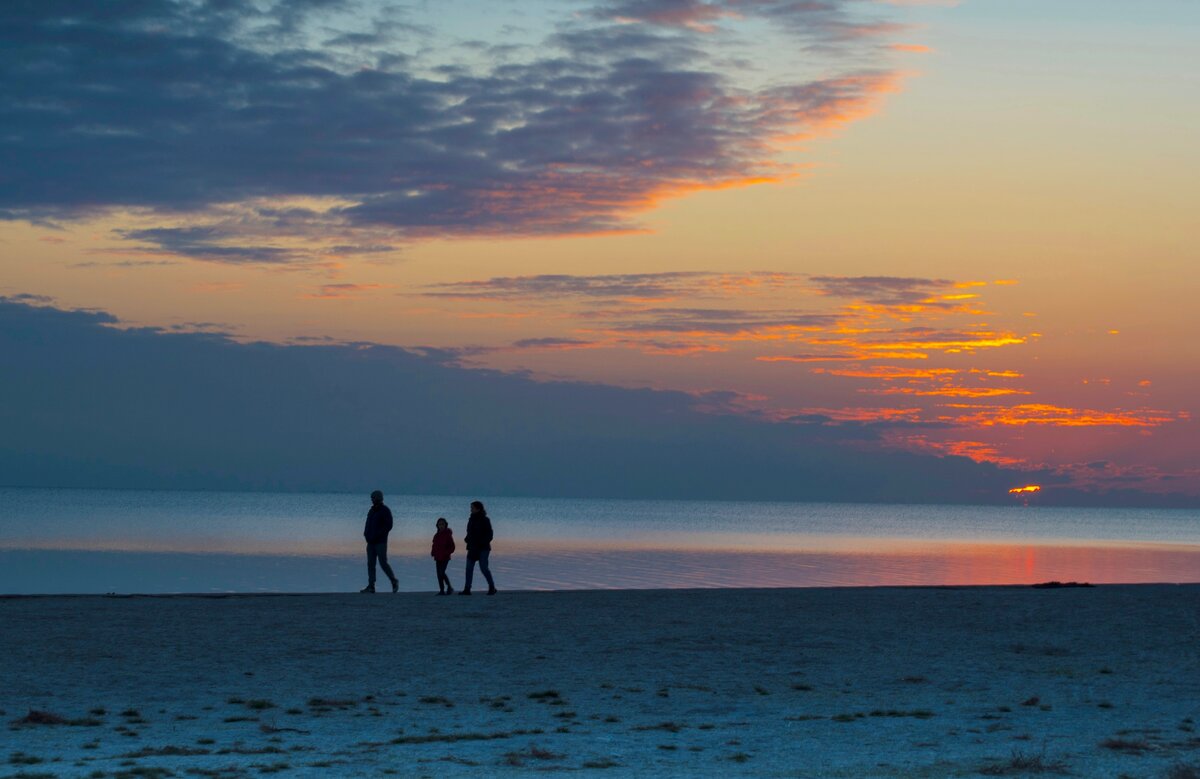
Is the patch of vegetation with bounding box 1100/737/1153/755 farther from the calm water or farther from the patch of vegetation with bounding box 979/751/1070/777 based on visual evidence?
the calm water

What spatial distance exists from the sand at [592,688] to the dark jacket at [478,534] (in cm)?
175

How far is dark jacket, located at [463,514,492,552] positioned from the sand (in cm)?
175

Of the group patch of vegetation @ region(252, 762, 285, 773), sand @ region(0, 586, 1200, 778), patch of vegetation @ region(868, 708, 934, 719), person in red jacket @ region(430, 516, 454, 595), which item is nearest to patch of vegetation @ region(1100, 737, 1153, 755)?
sand @ region(0, 586, 1200, 778)

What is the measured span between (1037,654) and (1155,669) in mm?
1742

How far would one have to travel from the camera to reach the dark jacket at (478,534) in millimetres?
25641

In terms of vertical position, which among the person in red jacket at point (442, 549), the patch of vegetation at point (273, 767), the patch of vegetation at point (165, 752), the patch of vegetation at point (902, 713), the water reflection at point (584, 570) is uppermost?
the person in red jacket at point (442, 549)

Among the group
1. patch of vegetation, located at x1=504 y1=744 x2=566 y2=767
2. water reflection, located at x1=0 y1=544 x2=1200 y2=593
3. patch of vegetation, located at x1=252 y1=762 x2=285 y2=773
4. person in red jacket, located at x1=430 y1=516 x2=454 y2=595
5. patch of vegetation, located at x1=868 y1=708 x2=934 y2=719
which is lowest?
patch of vegetation, located at x1=504 y1=744 x2=566 y2=767

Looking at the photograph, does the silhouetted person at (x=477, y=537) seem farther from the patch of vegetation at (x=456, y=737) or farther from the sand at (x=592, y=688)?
the patch of vegetation at (x=456, y=737)

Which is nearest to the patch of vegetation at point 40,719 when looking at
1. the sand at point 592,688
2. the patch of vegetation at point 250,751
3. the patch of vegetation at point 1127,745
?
the sand at point 592,688

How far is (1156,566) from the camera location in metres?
62.6

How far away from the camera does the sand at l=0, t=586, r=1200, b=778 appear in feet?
33.7

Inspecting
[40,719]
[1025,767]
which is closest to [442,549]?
[40,719]

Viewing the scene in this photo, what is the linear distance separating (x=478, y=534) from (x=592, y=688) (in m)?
11.6

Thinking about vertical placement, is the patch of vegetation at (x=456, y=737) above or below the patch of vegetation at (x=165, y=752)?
below
